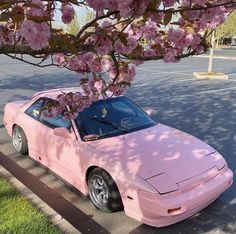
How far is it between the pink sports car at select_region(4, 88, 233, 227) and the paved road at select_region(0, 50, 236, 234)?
7.3 inches

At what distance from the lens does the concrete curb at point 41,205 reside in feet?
13.0

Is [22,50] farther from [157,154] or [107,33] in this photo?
[157,154]

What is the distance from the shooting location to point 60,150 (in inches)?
204

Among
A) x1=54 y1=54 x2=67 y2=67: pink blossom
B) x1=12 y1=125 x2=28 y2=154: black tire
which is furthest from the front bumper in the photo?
x1=12 y1=125 x2=28 y2=154: black tire

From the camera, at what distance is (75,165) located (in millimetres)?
4887

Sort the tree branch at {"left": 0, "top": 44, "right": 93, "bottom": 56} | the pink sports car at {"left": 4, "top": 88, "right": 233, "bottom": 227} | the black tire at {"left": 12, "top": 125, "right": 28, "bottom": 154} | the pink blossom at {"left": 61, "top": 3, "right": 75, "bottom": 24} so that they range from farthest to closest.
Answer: the black tire at {"left": 12, "top": 125, "right": 28, "bottom": 154} < the pink sports car at {"left": 4, "top": 88, "right": 233, "bottom": 227} < the pink blossom at {"left": 61, "top": 3, "right": 75, "bottom": 24} < the tree branch at {"left": 0, "top": 44, "right": 93, "bottom": 56}

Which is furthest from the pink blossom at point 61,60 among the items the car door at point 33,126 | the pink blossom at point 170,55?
the car door at point 33,126

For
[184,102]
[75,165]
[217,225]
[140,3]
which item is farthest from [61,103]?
[184,102]

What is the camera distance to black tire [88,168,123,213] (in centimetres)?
434

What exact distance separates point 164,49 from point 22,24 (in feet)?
5.23

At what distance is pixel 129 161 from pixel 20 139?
8.73ft

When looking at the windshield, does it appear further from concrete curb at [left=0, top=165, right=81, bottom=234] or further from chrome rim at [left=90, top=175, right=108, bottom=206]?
concrete curb at [left=0, top=165, right=81, bottom=234]

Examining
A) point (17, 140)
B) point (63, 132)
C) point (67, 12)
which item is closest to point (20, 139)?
point (17, 140)

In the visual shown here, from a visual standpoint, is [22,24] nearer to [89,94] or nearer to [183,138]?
[89,94]
